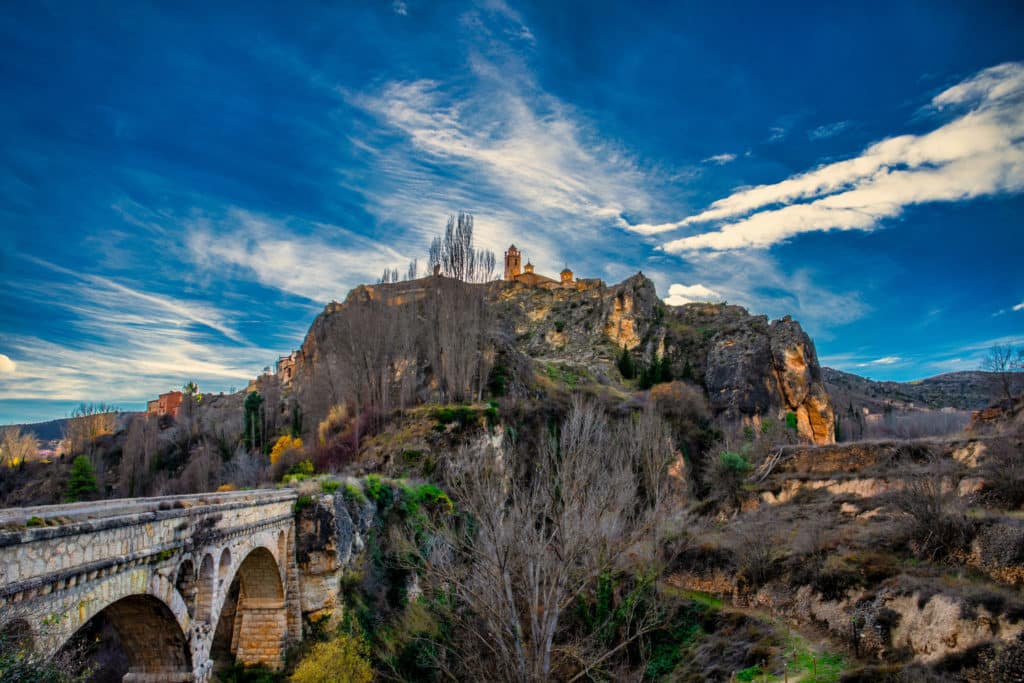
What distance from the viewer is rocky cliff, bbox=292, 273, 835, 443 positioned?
36.1 m

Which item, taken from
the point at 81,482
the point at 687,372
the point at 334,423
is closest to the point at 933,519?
the point at 334,423

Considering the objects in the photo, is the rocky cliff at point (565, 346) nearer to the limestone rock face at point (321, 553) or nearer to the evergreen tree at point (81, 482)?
the evergreen tree at point (81, 482)

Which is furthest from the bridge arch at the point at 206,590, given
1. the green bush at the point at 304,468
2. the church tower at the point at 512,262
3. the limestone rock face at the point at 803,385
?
the church tower at the point at 512,262

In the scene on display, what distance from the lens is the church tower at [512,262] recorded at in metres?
99.8

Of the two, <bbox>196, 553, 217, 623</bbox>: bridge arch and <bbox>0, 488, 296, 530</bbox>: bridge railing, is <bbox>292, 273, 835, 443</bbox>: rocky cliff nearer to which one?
<bbox>0, 488, 296, 530</bbox>: bridge railing

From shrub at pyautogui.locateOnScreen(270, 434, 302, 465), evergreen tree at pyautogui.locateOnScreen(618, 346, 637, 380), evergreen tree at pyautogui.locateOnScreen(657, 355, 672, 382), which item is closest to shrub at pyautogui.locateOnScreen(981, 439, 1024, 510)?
shrub at pyautogui.locateOnScreen(270, 434, 302, 465)

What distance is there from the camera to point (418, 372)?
120 feet

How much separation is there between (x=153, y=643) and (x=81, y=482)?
3692 cm

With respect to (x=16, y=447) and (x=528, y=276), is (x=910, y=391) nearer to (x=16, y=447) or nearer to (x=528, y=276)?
(x=528, y=276)

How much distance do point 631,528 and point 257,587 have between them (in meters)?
12.8

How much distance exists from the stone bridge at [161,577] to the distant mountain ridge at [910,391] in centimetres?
7004

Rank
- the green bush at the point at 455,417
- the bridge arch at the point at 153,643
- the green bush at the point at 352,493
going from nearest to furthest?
the bridge arch at the point at 153,643 → the green bush at the point at 352,493 → the green bush at the point at 455,417

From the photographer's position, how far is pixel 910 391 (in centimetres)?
9188

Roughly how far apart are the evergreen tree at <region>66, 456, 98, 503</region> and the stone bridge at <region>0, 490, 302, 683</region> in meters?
29.6
